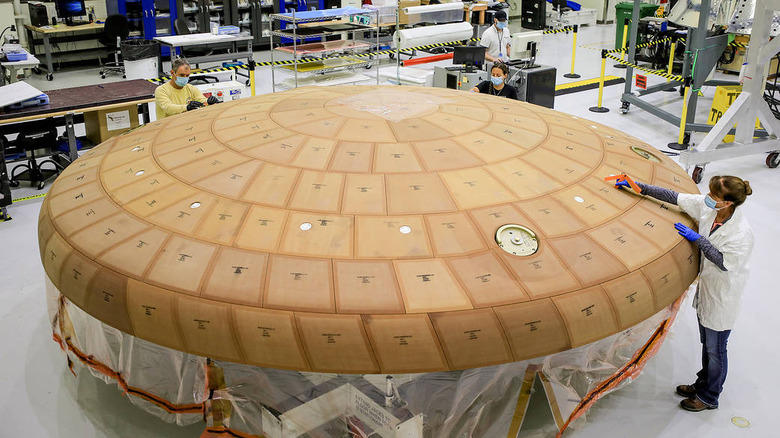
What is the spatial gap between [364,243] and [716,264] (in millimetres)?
2381

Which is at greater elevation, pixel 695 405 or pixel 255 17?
pixel 255 17

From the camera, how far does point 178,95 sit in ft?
27.9

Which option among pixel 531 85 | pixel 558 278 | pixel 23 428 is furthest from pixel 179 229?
pixel 531 85

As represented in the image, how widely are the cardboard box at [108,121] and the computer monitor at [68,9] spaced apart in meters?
6.58

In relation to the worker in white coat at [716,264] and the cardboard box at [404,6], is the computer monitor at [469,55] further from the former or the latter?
the worker in white coat at [716,264]

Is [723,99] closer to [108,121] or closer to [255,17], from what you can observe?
[108,121]

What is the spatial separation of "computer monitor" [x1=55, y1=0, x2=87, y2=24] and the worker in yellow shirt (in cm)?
842

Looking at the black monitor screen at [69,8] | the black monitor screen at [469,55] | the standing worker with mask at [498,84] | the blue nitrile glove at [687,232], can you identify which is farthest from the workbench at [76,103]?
the blue nitrile glove at [687,232]

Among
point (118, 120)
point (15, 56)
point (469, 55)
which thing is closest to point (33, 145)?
point (118, 120)

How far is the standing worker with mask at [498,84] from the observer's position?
852 cm

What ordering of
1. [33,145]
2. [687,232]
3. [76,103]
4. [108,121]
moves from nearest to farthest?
[687,232] < [33,145] < [76,103] < [108,121]

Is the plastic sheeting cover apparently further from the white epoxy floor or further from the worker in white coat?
the worker in white coat

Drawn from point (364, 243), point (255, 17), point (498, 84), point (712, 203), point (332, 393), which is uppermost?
point (255, 17)

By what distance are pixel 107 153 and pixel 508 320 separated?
3.77 metres
